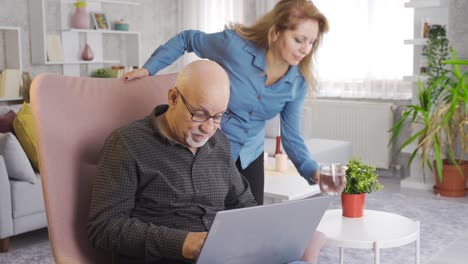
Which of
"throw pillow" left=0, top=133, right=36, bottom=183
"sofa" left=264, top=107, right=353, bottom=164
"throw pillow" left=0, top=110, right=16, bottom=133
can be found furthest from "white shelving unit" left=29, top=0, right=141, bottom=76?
"throw pillow" left=0, top=133, right=36, bottom=183

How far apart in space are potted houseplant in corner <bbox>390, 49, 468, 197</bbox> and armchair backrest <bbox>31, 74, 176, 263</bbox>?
345 centimetres

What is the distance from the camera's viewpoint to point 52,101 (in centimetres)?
176

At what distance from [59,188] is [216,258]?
20.7 inches

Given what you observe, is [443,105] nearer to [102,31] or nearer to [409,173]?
[409,173]

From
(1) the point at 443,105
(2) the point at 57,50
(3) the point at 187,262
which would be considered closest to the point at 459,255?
(1) the point at 443,105

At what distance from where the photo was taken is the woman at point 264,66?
7.05 ft

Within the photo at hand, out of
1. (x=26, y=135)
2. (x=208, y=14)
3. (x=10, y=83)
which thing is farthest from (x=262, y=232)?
(x=208, y=14)

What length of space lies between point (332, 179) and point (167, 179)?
0.61m

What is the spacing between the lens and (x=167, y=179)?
171 centimetres

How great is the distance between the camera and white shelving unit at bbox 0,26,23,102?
5051 millimetres

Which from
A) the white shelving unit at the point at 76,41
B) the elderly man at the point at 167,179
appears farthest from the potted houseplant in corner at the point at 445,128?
the elderly man at the point at 167,179

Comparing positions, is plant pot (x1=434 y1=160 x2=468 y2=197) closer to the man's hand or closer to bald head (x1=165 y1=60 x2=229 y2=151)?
bald head (x1=165 y1=60 x2=229 y2=151)

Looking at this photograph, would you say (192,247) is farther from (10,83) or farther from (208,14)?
(208,14)

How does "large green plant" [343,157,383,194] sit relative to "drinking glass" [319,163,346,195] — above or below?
below
